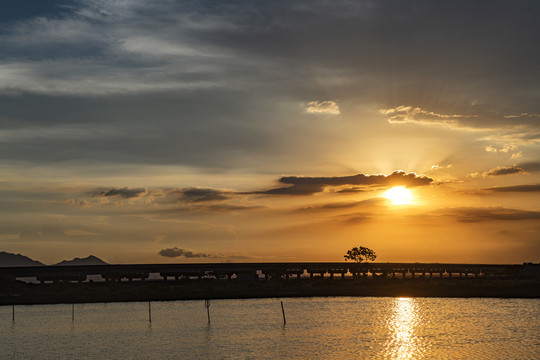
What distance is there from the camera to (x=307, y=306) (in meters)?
96.3

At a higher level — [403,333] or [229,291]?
[229,291]

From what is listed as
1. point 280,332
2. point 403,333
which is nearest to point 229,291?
point 280,332

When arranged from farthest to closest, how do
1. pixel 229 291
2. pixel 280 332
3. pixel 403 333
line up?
pixel 229 291
pixel 280 332
pixel 403 333

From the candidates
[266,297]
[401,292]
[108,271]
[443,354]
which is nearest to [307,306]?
[266,297]

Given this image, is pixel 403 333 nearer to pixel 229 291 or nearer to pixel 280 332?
pixel 280 332

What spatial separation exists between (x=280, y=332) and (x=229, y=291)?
209 ft

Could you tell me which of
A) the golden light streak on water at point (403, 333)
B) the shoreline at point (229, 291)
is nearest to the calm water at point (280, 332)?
the golden light streak on water at point (403, 333)

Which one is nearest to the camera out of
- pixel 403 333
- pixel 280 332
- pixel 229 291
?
pixel 403 333

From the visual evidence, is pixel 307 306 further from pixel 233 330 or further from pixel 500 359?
pixel 500 359

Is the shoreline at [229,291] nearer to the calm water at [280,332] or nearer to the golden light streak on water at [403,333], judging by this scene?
the calm water at [280,332]

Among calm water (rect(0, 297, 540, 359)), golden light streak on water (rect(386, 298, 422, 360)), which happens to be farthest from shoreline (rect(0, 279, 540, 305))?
golden light streak on water (rect(386, 298, 422, 360))

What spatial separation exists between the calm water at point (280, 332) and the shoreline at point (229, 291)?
1768 centimetres

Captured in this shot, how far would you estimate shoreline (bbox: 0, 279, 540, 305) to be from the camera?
117 meters

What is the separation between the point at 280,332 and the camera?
64312 mm
